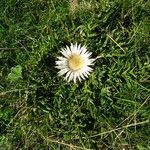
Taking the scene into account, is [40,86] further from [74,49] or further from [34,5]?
[34,5]

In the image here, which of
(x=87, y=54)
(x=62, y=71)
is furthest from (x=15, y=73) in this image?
(x=87, y=54)

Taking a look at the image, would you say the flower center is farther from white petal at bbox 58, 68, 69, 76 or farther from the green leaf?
the green leaf

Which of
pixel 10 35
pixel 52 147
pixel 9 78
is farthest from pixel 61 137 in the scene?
pixel 10 35

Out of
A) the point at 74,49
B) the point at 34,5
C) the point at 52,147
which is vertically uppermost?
the point at 34,5

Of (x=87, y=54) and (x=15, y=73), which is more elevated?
(x=87, y=54)

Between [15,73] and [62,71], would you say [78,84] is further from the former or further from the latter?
[15,73]

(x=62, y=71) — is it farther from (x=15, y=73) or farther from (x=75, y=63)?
(x=15, y=73)
